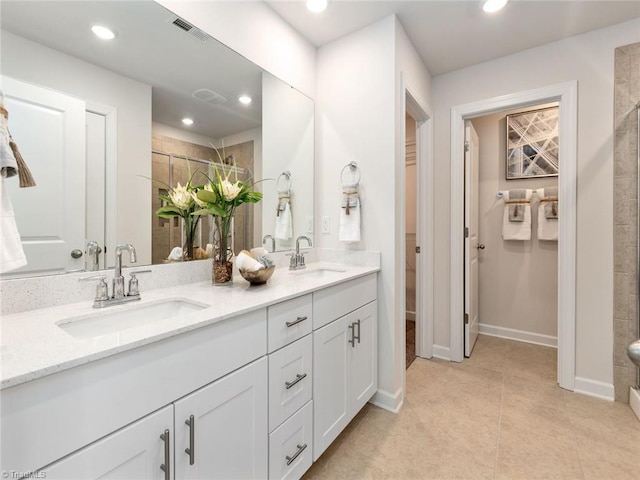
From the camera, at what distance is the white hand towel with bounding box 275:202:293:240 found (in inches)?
81.6

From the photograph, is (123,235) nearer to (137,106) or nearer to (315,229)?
(137,106)

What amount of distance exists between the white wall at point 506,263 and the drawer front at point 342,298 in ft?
6.32

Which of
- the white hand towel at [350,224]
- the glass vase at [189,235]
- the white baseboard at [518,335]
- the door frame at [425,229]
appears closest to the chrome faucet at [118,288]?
the glass vase at [189,235]

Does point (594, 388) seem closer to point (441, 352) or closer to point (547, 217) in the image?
point (441, 352)

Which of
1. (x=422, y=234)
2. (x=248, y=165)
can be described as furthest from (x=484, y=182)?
(x=248, y=165)

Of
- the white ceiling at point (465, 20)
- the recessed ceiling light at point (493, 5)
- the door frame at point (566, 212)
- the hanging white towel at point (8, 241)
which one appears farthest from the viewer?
the door frame at point (566, 212)

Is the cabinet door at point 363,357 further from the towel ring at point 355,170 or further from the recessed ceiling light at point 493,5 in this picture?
the recessed ceiling light at point 493,5

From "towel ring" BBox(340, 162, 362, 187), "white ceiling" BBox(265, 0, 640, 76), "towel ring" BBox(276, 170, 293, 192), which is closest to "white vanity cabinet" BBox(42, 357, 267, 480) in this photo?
"towel ring" BBox(276, 170, 293, 192)

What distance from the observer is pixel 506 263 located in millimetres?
3119

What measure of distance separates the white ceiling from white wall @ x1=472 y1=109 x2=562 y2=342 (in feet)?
3.51

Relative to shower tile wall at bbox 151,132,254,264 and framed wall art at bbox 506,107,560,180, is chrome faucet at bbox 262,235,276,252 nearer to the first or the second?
shower tile wall at bbox 151,132,254,264

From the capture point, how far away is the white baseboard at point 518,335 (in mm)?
2917

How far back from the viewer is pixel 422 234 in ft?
8.63

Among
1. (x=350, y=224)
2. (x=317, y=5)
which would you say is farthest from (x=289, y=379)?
(x=317, y=5)
